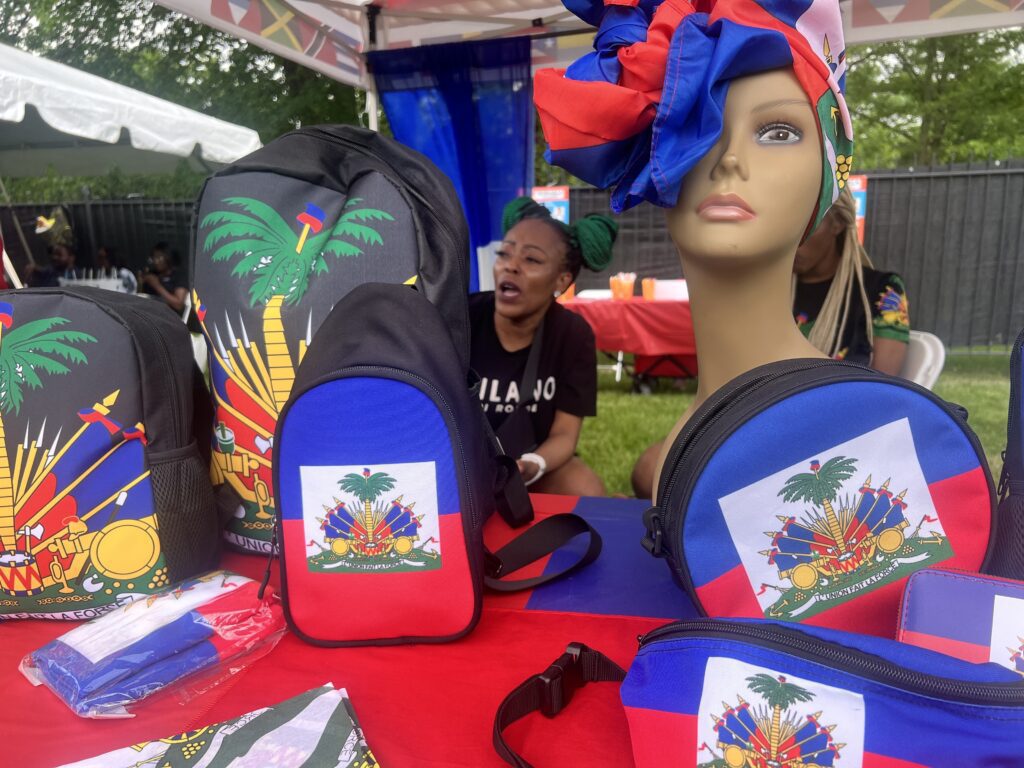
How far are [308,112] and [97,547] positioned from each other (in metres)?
5.72

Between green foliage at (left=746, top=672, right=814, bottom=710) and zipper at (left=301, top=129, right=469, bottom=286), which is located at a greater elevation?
zipper at (left=301, top=129, right=469, bottom=286)

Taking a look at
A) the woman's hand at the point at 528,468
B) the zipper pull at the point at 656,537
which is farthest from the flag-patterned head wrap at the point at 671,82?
the woman's hand at the point at 528,468

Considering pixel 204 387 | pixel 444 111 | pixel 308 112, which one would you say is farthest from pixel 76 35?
pixel 204 387

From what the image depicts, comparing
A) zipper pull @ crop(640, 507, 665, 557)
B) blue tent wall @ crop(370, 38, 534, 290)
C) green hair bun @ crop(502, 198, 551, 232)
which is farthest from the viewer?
blue tent wall @ crop(370, 38, 534, 290)

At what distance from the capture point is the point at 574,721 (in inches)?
20.7

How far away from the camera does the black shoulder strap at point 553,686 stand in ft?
1.60

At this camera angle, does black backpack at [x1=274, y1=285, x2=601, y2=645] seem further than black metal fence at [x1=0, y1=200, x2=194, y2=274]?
No

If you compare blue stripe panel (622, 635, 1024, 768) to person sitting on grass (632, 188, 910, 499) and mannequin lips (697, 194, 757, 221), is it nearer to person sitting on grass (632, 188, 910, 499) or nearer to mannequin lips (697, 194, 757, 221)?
mannequin lips (697, 194, 757, 221)

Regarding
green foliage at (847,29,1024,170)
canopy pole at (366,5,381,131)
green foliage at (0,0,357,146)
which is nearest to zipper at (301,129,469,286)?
canopy pole at (366,5,381,131)

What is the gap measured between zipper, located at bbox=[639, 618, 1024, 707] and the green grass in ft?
5.75

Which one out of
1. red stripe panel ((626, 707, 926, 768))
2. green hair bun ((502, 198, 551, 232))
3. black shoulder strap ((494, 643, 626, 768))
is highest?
green hair bun ((502, 198, 551, 232))

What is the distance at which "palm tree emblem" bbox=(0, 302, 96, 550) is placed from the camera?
2.14 ft

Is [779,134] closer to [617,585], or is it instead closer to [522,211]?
[617,585]

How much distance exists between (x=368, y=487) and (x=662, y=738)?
31 centimetres
